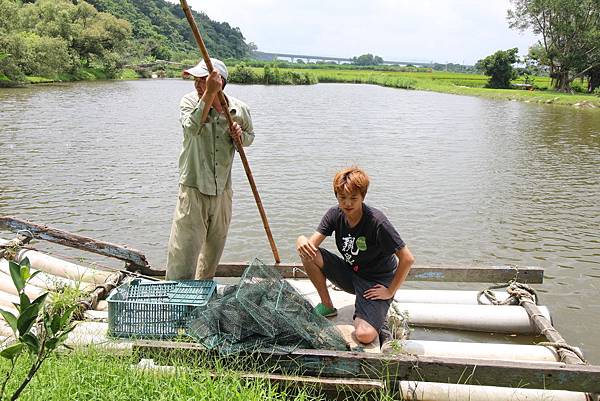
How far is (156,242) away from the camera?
859 cm

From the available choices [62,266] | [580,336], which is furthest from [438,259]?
[62,266]

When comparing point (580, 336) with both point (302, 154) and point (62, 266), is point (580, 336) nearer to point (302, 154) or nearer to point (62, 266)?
point (62, 266)

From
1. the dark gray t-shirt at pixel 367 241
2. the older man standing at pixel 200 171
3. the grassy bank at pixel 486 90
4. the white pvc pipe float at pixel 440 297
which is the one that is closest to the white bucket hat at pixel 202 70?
the older man standing at pixel 200 171

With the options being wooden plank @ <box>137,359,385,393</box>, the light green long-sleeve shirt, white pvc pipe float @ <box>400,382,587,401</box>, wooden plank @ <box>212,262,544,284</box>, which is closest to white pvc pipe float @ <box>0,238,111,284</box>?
the light green long-sleeve shirt

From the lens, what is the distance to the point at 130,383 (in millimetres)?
3312

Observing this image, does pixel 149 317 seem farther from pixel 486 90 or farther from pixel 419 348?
pixel 486 90

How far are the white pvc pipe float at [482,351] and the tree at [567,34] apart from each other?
2009 inches

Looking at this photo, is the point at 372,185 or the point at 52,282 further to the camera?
the point at 372,185

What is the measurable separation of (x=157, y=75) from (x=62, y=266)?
6993 cm

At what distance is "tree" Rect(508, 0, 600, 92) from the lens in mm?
47938

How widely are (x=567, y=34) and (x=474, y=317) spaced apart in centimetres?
5227

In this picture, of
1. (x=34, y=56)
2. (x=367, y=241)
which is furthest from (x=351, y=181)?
(x=34, y=56)

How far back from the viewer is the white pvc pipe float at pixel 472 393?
146 inches

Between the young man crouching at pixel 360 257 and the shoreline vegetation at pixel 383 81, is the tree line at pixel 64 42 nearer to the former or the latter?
the shoreline vegetation at pixel 383 81
